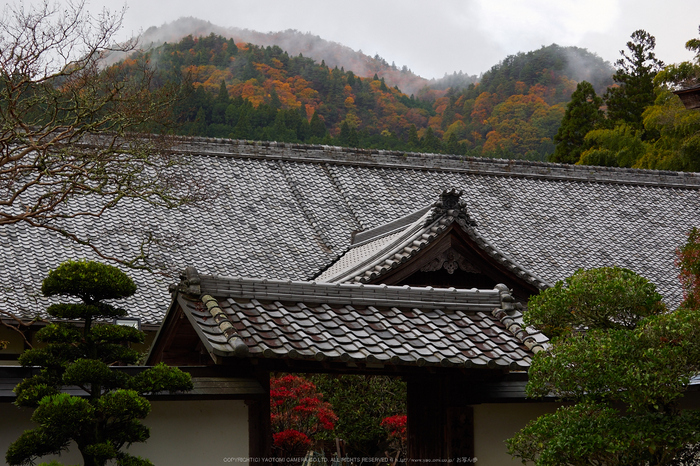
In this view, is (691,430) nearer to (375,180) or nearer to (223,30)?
(375,180)

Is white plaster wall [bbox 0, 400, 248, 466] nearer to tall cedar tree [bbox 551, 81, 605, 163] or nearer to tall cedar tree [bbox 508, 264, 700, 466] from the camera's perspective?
tall cedar tree [bbox 508, 264, 700, 466]

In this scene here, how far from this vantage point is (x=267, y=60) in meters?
51.1

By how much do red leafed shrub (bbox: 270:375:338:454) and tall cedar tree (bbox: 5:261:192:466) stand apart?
28.8 ft

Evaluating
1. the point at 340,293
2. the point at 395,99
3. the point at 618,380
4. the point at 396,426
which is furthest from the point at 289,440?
the point at 395,99

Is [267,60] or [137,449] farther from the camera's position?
[267,60]

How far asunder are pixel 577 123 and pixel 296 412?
70.2 feet

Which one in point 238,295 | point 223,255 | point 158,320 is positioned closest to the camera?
point 238,295

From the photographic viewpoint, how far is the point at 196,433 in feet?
19.5

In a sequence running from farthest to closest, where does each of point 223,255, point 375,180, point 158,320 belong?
point 375,180 → point 223,255 → point 158,320

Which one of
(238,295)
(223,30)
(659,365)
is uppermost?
(223,30)

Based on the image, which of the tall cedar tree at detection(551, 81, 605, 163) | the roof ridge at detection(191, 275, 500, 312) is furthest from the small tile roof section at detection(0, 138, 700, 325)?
the tall cedar tree at detection(551, 81, 605, 163)

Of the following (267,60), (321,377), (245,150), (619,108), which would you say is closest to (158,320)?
(321,377)

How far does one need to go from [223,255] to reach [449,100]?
38694 mm

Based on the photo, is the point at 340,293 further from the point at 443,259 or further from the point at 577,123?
the point at 577,123
